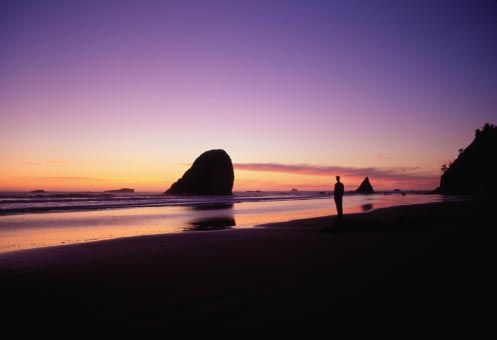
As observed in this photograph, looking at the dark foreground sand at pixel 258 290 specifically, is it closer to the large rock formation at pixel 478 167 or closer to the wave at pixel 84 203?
the wave at pixel 84 203

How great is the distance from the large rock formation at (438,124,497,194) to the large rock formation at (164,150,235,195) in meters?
61.7

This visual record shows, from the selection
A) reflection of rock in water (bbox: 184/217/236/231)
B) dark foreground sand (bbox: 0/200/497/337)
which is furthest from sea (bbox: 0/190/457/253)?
dark foreground sand (bbox: 0/200/497/337)

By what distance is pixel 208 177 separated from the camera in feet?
326

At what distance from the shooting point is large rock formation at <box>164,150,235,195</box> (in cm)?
9888

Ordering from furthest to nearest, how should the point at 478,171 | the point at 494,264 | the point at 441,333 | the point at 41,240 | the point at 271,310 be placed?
the point at 478,171
the point at 41,240
the point at 494,264
the point at 271,310
the point at 441,333

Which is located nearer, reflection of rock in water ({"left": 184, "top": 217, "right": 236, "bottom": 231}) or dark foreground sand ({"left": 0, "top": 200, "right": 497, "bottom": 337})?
dark foreground sand ({"left": 0, "top": 200, "right": 497, "bottom": 337})

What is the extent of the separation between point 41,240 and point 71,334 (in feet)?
34.9

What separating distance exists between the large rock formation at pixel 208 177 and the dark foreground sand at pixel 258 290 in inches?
3514

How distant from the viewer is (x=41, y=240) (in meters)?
12.7

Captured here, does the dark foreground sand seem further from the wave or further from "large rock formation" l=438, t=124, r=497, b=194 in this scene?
"large rock formation" l=438, t=124, r=497, b=194

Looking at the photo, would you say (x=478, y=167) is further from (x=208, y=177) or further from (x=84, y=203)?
(x=84, y=203)

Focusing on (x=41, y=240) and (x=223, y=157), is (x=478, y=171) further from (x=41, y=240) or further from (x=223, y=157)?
(x=41, y=240)

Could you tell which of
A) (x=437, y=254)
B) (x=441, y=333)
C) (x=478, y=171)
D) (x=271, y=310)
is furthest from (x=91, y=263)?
(x=478, y=171)

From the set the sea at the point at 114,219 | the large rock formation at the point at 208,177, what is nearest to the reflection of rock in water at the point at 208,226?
the sea at the point at 114,219
